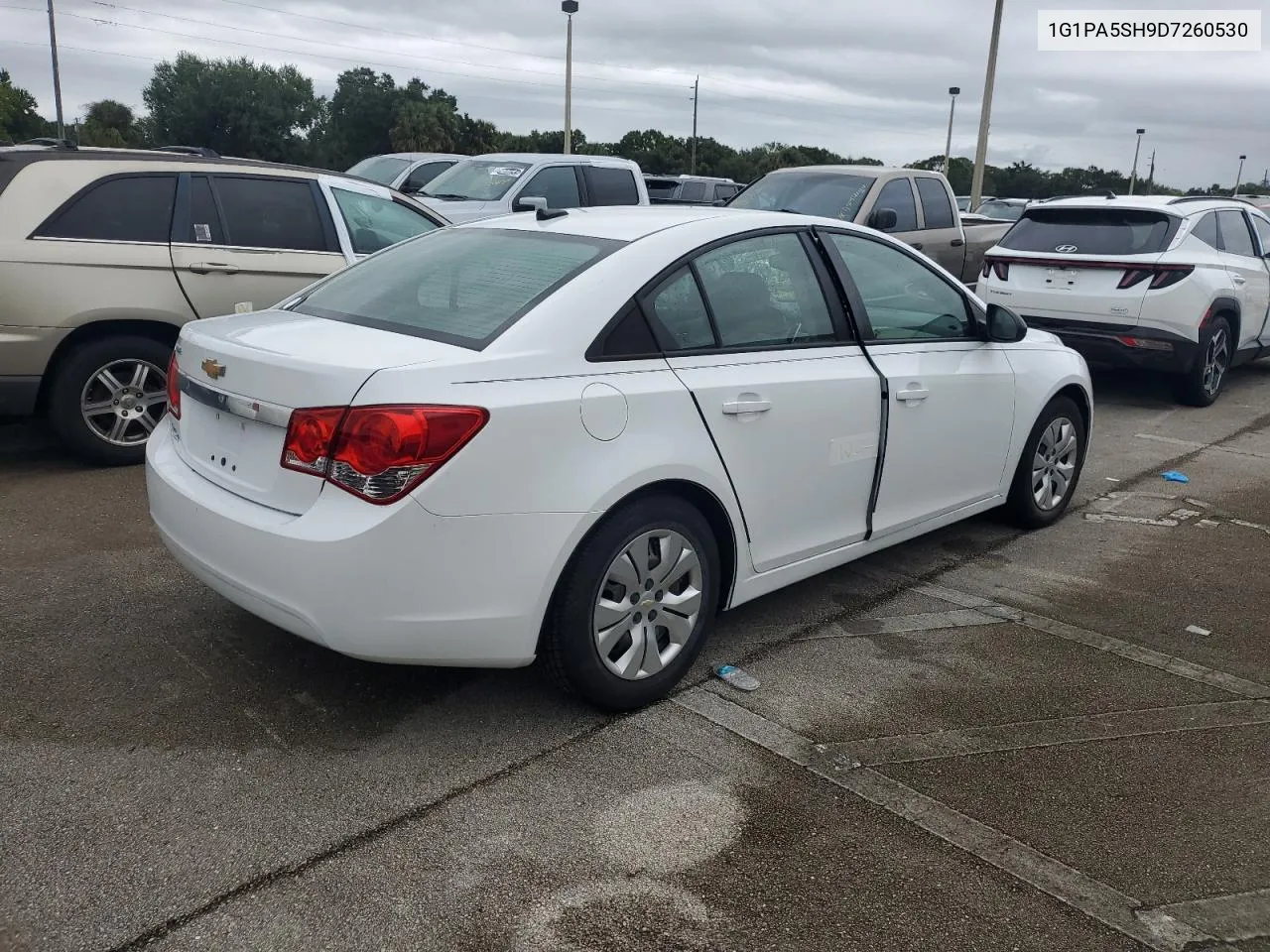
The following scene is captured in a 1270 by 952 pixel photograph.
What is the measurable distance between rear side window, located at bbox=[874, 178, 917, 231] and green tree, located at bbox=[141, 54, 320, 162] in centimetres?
5263

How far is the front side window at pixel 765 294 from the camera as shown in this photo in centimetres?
382

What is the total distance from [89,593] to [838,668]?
2920mm

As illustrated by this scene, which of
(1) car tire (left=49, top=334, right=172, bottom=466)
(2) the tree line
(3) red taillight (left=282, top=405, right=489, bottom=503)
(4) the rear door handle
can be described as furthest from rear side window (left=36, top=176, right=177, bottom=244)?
(2) the tree line

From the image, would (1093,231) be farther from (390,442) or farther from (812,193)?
(390,442)

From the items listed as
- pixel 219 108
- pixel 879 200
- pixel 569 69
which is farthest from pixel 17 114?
pixel 879 200

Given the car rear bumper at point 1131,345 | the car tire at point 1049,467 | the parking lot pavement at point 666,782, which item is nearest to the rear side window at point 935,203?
the car rear bumper at point 1131,345

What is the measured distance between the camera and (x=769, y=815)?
9.95ft

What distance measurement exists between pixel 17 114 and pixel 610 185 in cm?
4610

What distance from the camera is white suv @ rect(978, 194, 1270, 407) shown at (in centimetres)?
852

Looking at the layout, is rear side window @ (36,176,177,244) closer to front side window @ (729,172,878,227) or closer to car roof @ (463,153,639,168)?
front side window @ (729,172,878,227)

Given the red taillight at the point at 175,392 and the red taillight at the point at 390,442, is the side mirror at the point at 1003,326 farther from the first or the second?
the red taillight at the point at 175,392

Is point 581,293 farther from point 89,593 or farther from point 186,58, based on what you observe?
point 186,58

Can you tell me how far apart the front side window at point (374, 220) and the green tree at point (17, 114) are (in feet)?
133

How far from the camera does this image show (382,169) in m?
15.0
